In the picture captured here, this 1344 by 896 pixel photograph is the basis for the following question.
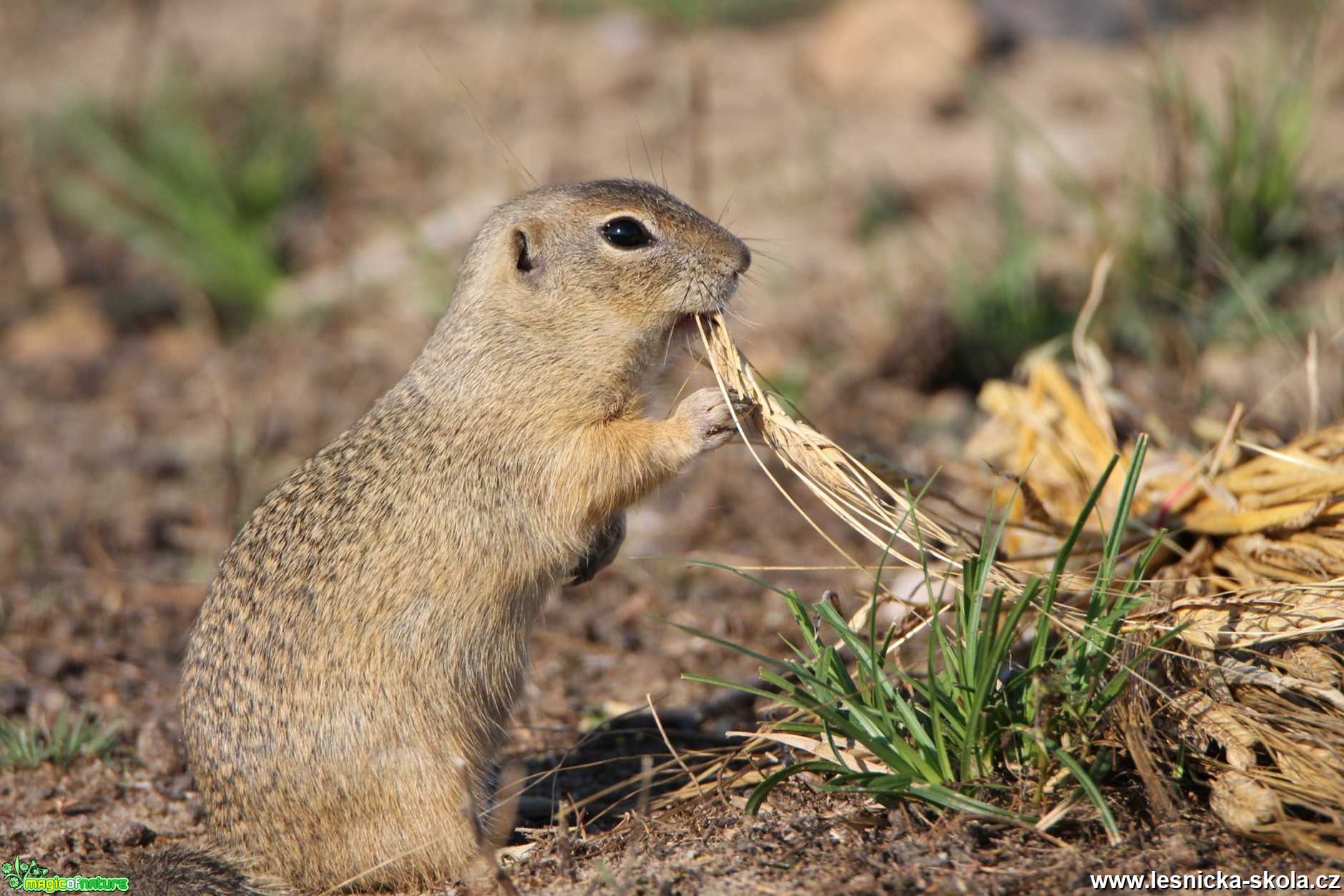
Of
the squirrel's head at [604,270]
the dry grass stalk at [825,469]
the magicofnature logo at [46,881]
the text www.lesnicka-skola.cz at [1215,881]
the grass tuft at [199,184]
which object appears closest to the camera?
the text www.lesnicka-skola.cz at [1215,881]

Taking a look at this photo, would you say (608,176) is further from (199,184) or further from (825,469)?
(825,469)

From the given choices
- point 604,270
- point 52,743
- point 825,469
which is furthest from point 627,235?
point 52,743

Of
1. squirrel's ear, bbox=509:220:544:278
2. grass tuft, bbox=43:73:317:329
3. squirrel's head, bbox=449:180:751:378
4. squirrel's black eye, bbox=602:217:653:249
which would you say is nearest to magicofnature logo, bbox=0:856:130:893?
squirrel's head, bbox=449:180:751:378

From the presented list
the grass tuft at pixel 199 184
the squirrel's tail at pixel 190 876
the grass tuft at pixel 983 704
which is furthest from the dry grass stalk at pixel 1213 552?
the grass tuft at pixel 199 184

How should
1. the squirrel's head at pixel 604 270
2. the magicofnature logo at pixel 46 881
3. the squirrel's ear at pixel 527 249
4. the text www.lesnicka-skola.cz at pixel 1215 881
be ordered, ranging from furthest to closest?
the squirrel's ear at pixel 527 249
the squirrel's head at pixel 604 270
the magicofnature logo at pixel 46 881
the text www.lesnicka-skola.cz at pixel 1215 881

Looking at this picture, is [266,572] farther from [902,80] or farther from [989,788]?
[902,80]

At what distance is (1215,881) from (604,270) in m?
2.40

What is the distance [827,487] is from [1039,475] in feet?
3.88

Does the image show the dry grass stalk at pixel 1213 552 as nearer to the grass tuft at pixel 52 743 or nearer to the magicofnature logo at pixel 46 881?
the magicofnature logo at pixel 46 881

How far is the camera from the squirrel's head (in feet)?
13.2

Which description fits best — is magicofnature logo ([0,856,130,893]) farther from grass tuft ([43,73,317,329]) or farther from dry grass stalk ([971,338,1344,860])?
grass tuft ([43,73,317,329])

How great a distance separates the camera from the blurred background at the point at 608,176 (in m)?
5.65

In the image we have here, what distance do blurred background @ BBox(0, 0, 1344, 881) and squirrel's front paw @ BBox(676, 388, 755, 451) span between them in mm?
750

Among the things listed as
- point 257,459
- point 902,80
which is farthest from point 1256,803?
point 902,80
